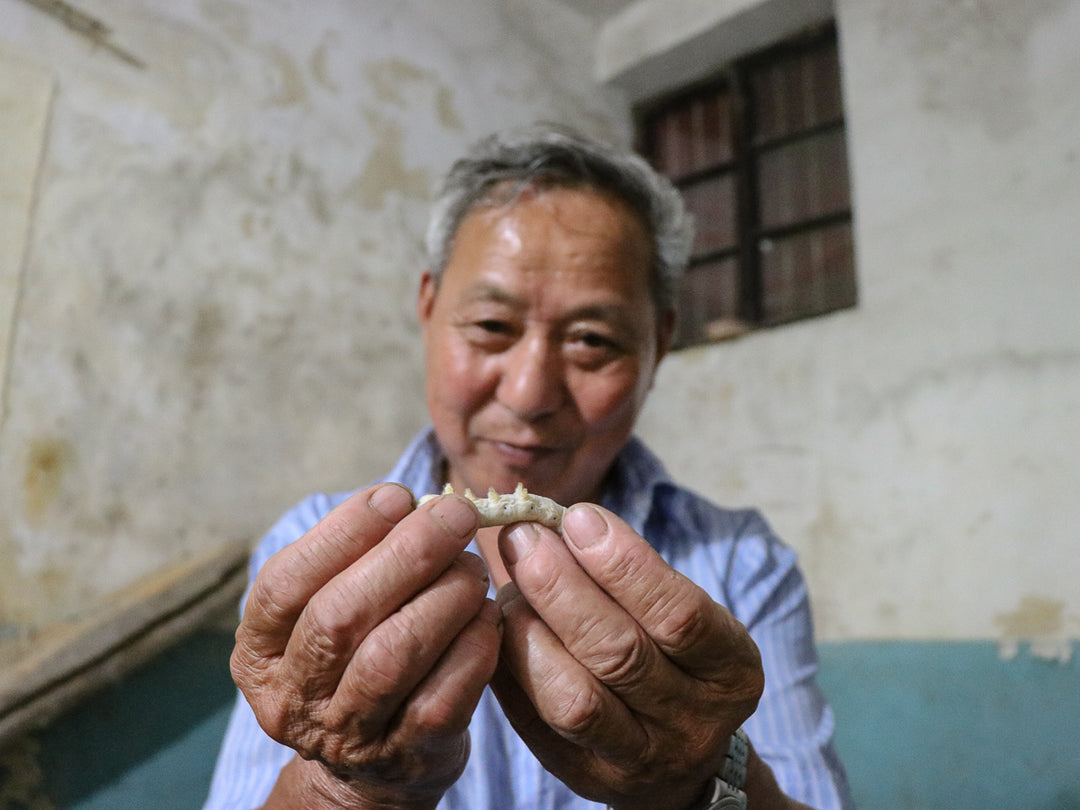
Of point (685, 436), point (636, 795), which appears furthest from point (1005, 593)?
point (636, 795)

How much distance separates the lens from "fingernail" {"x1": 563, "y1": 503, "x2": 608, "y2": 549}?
2.60 ft

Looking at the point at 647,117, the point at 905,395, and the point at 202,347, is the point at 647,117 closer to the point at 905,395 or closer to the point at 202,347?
the point at 905,395

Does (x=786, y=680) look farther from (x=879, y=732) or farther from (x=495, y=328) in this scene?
(x=879, y=732)

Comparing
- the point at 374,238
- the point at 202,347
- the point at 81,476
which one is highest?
the point at 374,238

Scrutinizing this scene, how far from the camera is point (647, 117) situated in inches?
170

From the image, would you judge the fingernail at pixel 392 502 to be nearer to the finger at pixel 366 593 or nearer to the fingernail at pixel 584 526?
the finger at pixel 366 593

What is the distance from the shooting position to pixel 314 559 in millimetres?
753

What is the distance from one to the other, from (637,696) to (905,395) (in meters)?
2.42

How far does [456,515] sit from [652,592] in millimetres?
225

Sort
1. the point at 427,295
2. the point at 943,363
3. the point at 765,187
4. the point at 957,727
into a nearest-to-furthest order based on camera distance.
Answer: the point at 427,295 → the point at 957,727 → the point at 943,363 → the point at 765,187

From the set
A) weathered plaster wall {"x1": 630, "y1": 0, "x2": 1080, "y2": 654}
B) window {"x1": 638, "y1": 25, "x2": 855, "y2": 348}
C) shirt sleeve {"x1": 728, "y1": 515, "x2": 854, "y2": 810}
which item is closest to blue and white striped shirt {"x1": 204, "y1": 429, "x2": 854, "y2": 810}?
shirt sleeve {"x1": 728, "y1": 515, "x2": 854, "y2": 810}

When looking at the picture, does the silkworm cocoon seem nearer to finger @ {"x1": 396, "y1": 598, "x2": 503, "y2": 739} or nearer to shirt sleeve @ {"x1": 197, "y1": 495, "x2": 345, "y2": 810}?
finger @ {"x1": 396, "y1": 598, "x2": 503, "y2": 739}

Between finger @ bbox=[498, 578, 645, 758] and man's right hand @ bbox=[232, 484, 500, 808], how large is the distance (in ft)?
0.14

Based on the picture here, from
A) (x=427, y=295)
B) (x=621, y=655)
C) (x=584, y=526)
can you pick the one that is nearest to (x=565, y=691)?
(x=621, y=655)
